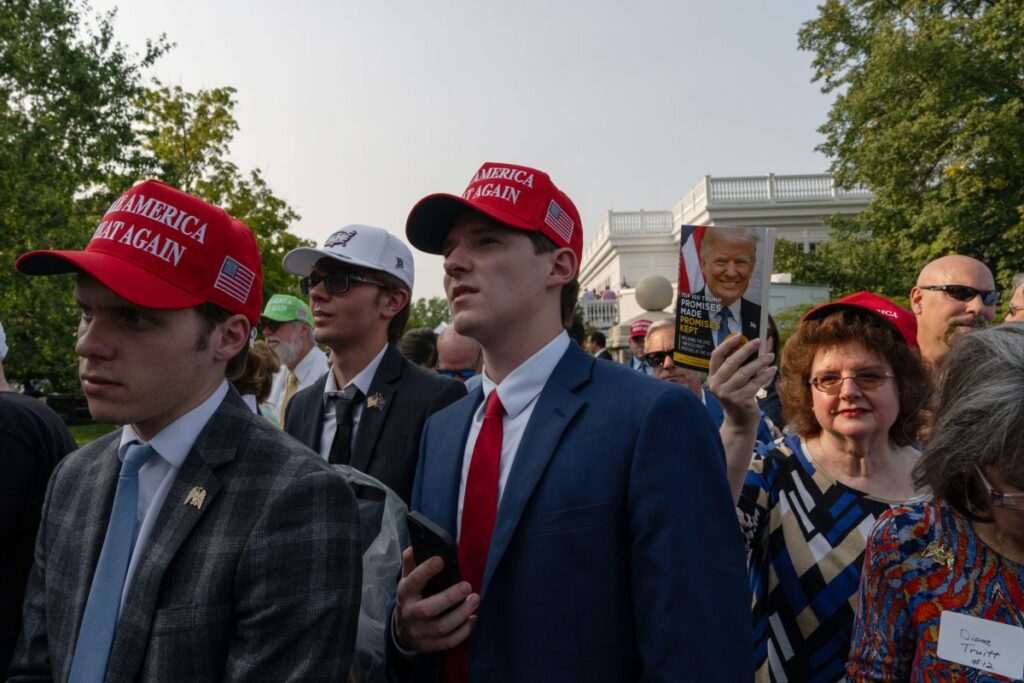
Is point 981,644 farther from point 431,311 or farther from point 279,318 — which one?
point 431,311

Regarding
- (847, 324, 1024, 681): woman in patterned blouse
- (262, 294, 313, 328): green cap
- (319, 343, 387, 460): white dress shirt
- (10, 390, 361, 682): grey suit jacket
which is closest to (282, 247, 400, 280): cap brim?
(319, 343, 387, 460): white dress shirt

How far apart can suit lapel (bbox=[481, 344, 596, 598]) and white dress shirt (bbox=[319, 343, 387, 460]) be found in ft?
5.89

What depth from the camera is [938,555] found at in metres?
2.02

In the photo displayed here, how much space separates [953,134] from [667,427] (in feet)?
93.6

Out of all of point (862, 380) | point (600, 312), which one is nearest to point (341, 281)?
point (862, 380)

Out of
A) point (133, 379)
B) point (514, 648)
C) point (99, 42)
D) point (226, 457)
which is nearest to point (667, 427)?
point (514, 648)

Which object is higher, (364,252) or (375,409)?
(364,252)

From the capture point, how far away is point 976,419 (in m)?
1.94

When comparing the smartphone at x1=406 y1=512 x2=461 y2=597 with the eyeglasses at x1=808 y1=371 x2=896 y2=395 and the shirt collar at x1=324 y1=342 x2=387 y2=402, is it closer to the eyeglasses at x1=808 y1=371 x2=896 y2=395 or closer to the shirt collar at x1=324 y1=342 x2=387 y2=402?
the eyeglasses at x1=808 y1=371 x2=896 y2=395

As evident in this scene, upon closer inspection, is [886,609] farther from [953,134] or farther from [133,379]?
[953,134]

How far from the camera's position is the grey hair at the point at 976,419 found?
1878mm

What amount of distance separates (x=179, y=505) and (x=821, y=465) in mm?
2142

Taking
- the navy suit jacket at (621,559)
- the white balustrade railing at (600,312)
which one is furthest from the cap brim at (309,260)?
the white balustrade railing at (600,312)

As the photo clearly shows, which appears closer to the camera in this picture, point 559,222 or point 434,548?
point 434,548
